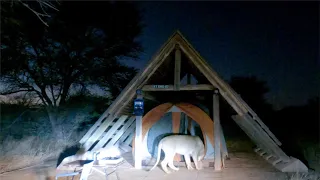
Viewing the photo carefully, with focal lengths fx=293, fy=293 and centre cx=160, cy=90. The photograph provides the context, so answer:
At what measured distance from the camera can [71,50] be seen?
11773mm

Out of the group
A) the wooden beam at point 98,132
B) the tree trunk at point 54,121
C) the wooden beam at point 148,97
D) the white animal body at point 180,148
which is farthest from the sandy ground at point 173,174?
the tree trunk at point 54,121

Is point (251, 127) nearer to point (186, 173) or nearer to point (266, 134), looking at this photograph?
point (266, 134)

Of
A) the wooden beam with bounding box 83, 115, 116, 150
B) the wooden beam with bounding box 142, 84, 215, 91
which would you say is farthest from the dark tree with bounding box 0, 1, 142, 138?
the wooden beam with bounding box 142, 84, 215, 91

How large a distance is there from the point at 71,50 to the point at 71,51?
0.05 m

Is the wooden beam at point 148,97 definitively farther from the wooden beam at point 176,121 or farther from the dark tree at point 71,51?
the dark tree at point 71,51

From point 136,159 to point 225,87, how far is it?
8.53ft

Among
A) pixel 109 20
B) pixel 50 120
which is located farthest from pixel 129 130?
pixel 109 20

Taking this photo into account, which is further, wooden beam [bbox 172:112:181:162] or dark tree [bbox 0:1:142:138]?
dark tree [bbox 0:1:142:138]

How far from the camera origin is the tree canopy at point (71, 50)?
1054 cm

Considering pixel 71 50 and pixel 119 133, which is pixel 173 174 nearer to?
pixel 119 133

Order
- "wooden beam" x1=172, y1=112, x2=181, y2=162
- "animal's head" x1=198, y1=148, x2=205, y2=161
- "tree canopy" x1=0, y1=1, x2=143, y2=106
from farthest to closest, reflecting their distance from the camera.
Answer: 1. "tree canopy" x1=0, y1=1, x2=143, y2=106
2. "wooden beam" x1=172, y1=112, x2=181, y2=162
3. "animal's head" x1=198, y1=148, x2=205, y2=161

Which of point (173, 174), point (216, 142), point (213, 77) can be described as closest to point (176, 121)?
point (216, 142)

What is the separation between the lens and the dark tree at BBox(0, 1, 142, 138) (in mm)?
10555

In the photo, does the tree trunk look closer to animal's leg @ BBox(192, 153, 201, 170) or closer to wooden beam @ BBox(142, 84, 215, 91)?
wooden beam @ BBox(142, 84, 215, 91)
